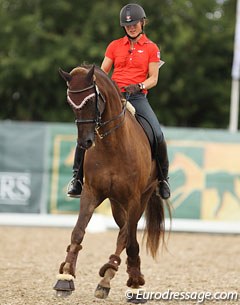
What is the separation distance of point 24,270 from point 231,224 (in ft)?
21.7

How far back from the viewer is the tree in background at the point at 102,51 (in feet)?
86.4

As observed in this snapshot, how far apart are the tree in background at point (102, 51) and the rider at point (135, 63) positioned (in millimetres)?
17382

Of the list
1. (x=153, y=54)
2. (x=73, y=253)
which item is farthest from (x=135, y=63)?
(x=73, y=253)

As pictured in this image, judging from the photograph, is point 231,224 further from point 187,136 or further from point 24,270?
point 24,270

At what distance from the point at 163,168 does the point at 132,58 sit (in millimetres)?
1420

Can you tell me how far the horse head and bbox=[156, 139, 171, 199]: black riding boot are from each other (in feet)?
5.75

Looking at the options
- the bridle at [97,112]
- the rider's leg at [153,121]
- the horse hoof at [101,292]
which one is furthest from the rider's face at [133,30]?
the horse hoof at [101,292]

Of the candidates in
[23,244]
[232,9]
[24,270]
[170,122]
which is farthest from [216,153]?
[232,9]

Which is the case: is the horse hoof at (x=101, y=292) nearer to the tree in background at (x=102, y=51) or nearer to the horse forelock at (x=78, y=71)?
the horse forelock at (x=78, y=71)

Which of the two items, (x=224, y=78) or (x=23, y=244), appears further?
(x=224, y=78)

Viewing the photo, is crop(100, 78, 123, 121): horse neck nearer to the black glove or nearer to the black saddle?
the black glove

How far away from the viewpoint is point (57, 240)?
14.5 m

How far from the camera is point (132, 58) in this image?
8414 millimetres

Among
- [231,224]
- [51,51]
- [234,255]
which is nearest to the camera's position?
[234,255]
